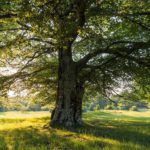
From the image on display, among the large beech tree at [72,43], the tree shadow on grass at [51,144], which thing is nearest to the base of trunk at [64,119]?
the large beech tree at [72,43]

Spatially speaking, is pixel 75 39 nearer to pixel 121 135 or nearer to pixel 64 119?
pixel 64 119

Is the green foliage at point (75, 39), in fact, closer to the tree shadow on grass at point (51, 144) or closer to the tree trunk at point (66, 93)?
the tree trunk at point (66, 93)

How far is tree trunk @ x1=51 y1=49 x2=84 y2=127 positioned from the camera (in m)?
19.6

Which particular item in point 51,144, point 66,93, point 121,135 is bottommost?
point 51,144

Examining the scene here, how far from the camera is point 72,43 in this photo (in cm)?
2094

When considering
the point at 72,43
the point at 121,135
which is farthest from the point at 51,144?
the point at 72,43

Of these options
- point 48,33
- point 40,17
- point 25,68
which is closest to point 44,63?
point 25,68

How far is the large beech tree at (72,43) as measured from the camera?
44.3 feet

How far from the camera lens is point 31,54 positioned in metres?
22.3

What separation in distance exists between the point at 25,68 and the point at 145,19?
9.76 metres

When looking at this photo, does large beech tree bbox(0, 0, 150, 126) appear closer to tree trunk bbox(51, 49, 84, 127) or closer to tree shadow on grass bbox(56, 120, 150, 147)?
tree trunk bbox(51, 49, 84, 127)

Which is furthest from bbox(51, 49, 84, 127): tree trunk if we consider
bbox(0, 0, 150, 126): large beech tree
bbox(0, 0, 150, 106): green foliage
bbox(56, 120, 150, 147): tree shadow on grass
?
bbox(56, 120, 150, 147): tree shadow on grass

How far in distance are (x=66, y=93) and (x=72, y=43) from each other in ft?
11.6

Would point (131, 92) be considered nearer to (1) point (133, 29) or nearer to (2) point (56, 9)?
(1) point (133, 29)
